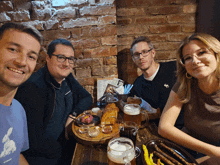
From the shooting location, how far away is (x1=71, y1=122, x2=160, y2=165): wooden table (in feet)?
2.23

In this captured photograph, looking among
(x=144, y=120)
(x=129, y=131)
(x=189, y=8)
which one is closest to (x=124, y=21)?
(x=189, y=8)

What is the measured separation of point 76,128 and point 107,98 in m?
0.51

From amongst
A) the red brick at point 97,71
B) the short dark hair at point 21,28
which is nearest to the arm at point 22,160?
the short dark hair at point 21,28

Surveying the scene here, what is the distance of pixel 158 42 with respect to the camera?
5.13ft

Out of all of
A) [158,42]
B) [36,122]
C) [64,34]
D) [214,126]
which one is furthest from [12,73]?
[158,42]

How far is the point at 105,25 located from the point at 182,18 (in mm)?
977

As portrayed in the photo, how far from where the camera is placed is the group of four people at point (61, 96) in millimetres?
540

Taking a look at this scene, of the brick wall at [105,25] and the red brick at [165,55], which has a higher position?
the brick wall at [105,25]

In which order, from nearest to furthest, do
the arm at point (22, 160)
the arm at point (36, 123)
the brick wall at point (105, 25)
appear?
the arm at point (22, 160)
the arm at point (36, 123)
the brick wall at point (105, 25)

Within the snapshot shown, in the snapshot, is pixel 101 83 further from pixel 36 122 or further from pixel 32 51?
pixel 32 51

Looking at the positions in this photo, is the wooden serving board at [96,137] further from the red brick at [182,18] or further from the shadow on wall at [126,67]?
the red brick at [182,18]

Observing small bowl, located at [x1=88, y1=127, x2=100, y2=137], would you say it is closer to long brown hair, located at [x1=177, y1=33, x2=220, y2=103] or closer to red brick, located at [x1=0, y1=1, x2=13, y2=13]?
long brown hair, located at [x1=177, y1=33, x2=220, y2=103]

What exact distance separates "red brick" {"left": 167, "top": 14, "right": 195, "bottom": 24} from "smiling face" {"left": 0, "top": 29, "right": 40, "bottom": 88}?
156 cm

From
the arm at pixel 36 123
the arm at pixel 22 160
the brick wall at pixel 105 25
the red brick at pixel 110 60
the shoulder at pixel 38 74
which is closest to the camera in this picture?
the arm at pixel 22 160
